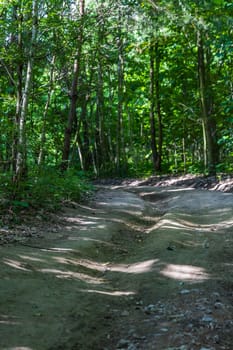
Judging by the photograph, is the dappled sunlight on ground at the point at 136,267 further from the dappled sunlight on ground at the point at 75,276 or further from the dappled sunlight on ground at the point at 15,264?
the dappled sunlight on ground at the point at 15,264

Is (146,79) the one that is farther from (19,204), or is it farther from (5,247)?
(5,247)

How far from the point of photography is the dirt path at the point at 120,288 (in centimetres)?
386

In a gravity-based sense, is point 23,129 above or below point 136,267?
above

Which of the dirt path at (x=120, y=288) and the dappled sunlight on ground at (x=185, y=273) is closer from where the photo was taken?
the dirt path at (x=120, y=288)

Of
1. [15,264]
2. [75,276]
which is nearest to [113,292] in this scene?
[75,276]

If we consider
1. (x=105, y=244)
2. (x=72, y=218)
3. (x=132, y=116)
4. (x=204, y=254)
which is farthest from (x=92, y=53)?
(x=132, y=116)

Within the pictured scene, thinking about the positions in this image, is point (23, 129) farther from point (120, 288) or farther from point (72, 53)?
point (120, 288)

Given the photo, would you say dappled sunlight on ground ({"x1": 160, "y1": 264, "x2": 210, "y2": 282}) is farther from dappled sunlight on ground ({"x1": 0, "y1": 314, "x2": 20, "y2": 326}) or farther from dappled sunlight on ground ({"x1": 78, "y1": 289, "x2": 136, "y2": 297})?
dappled sunlight on ground ({"x1": 0, "y1": 314, "x2": 20, "y2": 326})

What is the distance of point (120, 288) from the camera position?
541cm

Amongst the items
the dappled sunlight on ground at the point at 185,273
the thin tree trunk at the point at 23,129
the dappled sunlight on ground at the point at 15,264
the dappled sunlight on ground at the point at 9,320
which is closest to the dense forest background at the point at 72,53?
the thin tree trunk at the point at 23,129

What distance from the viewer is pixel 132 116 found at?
107 ft

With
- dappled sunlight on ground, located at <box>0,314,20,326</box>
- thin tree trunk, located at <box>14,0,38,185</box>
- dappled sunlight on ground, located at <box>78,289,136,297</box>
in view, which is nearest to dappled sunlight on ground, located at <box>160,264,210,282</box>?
dappled sunlight on ground, located at <box>78,289,136,297</box>

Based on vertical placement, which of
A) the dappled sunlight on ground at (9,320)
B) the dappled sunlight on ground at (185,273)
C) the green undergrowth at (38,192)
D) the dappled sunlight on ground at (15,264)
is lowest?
the dappled sunlight on ground at (185,273)

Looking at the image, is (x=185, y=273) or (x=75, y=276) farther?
(x=75, y=276)
